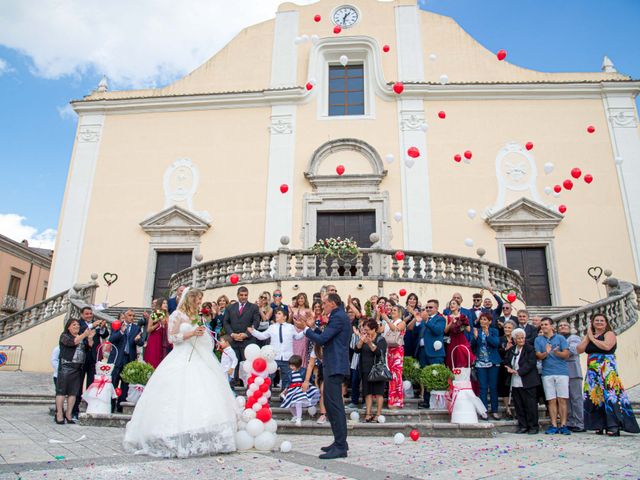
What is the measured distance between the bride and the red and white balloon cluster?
0.60 feet

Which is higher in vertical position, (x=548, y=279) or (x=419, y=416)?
(x=548, y=279)

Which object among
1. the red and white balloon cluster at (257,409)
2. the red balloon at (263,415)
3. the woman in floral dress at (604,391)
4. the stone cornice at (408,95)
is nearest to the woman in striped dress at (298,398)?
the red and white balloon cluster at (257,409)

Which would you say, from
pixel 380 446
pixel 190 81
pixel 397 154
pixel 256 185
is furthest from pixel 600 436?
pixel 190 81

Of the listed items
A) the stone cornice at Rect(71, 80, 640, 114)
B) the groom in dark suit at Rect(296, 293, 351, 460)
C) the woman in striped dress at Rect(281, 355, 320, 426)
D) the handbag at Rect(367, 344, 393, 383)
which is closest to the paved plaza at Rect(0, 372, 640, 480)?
the groom in dark suit at Rect(296, 293, 351, 460)

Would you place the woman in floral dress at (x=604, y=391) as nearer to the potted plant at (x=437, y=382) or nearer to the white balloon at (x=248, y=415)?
the potted plant at (x=437, y=382)

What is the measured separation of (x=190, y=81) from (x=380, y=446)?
17.0 meters

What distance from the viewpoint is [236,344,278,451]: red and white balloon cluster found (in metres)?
4.61

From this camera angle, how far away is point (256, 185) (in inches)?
651

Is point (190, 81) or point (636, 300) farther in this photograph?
point (190, 81)

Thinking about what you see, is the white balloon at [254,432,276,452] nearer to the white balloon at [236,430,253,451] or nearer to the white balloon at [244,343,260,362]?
the white balloon at [236,430,253,451]

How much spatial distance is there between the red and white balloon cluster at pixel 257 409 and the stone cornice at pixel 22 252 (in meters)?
30.0

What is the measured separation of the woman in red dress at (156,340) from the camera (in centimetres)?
700

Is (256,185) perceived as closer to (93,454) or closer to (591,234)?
(591,234)

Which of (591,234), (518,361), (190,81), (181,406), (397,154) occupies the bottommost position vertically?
(181,406)
